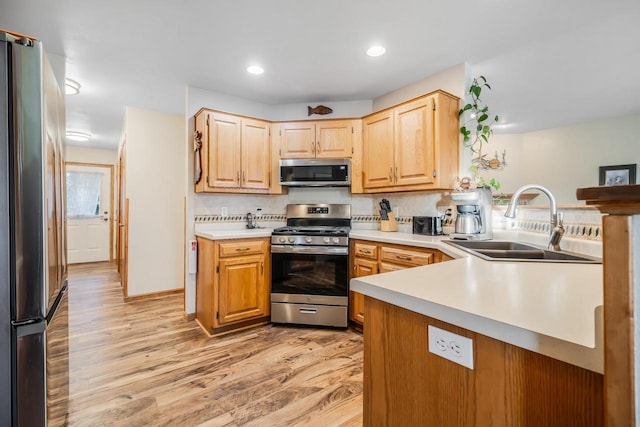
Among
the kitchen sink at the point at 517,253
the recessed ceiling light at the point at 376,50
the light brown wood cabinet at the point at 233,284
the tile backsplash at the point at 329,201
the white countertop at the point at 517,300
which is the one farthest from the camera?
the tile backsplash at the point at 329,201

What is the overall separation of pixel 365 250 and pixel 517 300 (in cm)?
196

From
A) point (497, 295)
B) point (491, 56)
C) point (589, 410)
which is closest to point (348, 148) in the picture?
point (491, 56)

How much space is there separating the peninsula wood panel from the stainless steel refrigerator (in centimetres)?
114

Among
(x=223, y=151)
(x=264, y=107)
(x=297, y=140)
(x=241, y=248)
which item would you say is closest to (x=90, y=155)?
(x=264, y=107)

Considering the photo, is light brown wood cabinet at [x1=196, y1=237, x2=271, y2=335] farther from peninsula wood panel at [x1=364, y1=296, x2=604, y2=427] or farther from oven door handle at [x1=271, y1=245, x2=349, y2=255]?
peninsula wood panel at [x1=364, y1=296, x2=604, y2=427]

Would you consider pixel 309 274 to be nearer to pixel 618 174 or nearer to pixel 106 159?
pixel 618 174

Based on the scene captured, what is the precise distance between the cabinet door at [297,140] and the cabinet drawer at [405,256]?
1359 mm

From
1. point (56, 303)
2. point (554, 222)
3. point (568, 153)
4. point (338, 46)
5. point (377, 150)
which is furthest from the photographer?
point (568, 153)

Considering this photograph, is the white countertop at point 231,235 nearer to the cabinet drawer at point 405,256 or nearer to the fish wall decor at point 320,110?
the cabinet drawer at point 405,256

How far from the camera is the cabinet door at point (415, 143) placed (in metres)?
2.60

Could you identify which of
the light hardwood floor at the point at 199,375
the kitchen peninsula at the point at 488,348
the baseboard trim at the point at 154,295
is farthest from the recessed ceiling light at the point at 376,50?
the baseboard trim at the point at 154,295

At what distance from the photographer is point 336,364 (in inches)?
86.5

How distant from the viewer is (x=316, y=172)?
127 inches

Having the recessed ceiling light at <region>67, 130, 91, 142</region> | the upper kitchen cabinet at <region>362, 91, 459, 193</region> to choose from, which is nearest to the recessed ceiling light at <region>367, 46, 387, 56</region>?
the upper kitchen cabinet at <region>362, 91, 459, 193</region>
